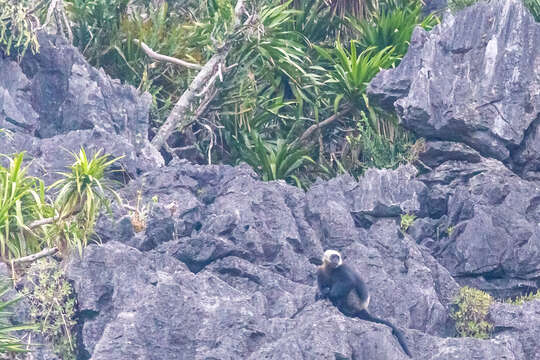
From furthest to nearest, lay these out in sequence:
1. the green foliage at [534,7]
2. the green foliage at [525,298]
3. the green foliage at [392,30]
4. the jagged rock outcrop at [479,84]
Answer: the green foliage at [392,30]
the green foliage at [534,7]
the jagged rock outcrop at [479,84]
the green foliage at [525,298]

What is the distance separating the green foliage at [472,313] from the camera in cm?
981

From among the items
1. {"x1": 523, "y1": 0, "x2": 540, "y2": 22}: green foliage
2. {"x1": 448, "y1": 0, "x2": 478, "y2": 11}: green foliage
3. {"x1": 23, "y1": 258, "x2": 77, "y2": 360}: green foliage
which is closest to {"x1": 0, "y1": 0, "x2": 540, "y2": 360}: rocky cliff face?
{"x1": 23, "y1": 258, "x2": 77, "y2": 360}: green foliage

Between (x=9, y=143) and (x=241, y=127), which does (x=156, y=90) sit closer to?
(x=241, y=127)

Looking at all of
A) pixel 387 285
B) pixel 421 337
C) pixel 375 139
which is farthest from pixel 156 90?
pixel 421 337

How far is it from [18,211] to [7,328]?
50.2 inches

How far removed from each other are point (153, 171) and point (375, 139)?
11.0 feet

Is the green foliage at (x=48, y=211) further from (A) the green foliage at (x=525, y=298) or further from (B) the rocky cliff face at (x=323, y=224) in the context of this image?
(A) the green foliage at (x=525, y=298)

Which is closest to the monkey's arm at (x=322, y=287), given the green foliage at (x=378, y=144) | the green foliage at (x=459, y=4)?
the green foliage at (x=378, y=144)

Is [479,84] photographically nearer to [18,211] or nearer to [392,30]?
[392,30]

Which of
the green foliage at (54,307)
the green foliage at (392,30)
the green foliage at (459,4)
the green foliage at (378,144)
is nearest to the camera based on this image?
the green foliage at (54,307)

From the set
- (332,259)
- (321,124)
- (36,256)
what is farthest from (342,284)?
(321,124)

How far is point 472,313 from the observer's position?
996 centimetres

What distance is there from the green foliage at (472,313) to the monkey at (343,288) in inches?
40.8

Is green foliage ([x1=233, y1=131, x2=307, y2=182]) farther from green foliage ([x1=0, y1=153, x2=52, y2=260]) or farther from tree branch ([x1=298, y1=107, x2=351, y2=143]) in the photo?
green foliage ([x1=0, y1=153, x2=52, y2=260])
